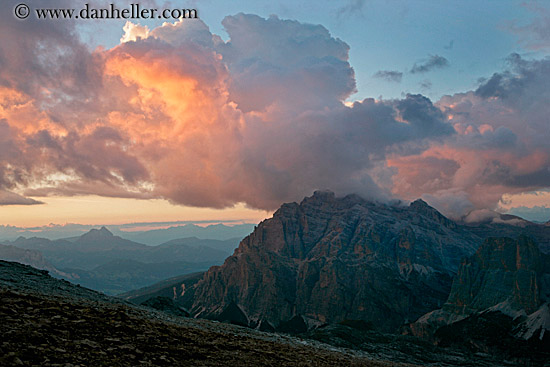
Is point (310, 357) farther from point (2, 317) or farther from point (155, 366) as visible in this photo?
point (2, 317)

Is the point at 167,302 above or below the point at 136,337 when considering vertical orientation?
below

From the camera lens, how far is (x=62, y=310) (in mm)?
36125

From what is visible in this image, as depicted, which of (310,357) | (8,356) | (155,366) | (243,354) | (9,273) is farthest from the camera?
(9,273)

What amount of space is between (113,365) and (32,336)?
21.5 feet

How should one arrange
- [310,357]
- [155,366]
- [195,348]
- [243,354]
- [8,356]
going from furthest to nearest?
[310,357], [243,354], [195,348], [155,366], [8,356]

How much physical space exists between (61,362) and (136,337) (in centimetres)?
1051

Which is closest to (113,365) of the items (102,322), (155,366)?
(155,366)

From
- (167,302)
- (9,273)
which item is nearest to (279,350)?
(9,273)

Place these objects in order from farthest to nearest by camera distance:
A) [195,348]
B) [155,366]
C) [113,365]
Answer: [195,348] → [155,366] → [113,365]

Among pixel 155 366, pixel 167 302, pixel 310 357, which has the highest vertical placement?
pixel 155 366

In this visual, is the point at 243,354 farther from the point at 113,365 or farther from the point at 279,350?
the point at 113,365

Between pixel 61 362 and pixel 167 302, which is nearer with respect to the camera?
pixel 61 362

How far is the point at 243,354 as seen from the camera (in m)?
40.0

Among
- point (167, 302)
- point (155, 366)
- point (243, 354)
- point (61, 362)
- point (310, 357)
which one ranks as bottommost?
point (167, 302)
